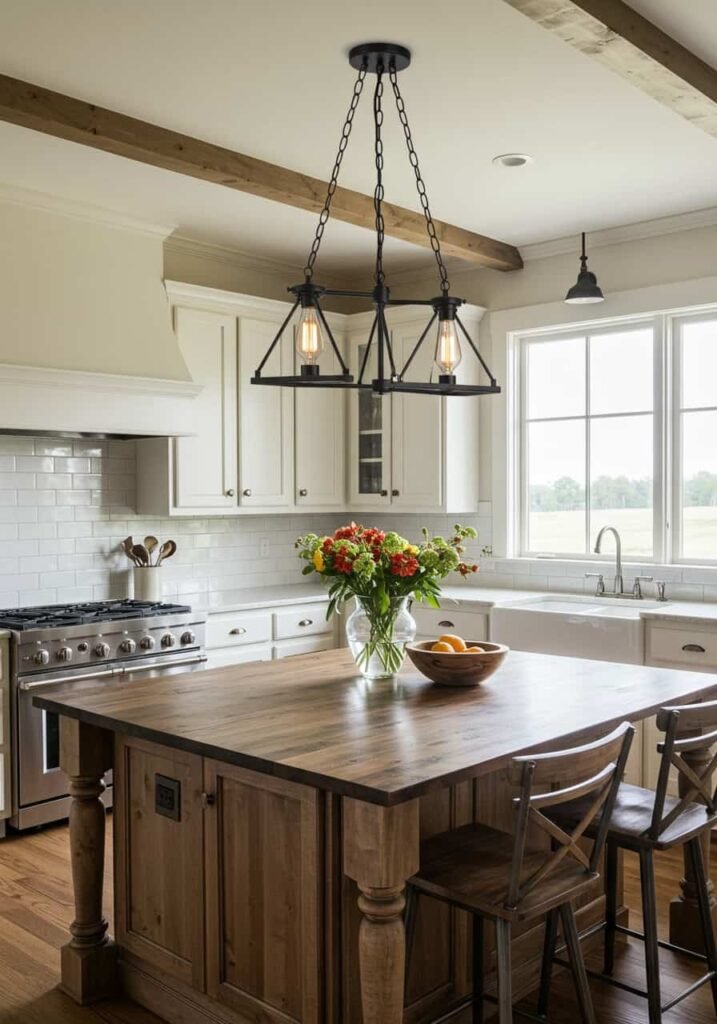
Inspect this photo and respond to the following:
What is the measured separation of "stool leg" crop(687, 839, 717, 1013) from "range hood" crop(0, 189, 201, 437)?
120 inches

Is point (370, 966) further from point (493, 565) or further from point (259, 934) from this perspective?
point (493, 565)

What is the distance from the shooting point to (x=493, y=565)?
5.68m

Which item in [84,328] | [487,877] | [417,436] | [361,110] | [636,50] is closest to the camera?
[487,877]

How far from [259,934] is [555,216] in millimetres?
3719

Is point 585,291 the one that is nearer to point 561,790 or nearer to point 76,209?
point 76,209

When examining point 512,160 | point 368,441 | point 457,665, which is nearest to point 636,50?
point 512,160

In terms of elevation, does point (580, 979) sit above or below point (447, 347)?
Answer: below

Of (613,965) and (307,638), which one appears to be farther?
(307,638)

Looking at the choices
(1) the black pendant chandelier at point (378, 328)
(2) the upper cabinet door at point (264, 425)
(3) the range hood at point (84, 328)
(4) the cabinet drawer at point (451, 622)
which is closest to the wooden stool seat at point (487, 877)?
(1) the black pendant chandelier at point (378, 328)

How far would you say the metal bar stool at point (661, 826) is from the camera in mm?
2518

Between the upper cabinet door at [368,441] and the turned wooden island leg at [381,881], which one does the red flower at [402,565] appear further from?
the upper cabinet door at [368,441]

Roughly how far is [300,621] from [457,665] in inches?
96.8

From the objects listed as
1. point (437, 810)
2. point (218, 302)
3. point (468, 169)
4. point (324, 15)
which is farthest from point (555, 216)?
point (437, 810)

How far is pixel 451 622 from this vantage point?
16.8ft
